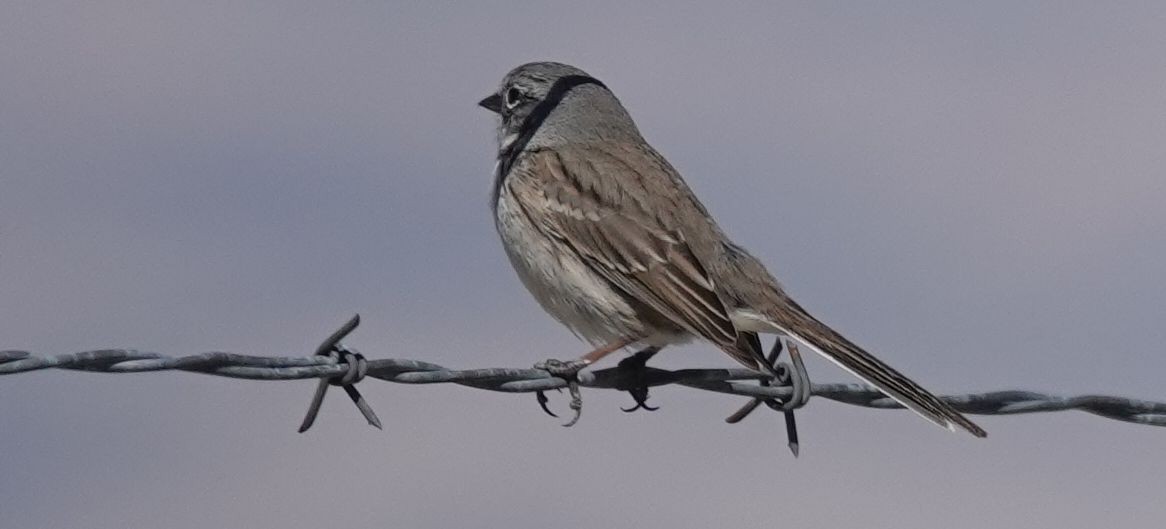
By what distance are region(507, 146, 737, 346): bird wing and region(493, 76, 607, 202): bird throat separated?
1.08ft

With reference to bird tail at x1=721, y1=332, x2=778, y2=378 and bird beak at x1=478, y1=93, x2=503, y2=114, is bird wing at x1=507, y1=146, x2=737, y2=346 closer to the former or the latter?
bird tail at x1=721, y1=332, x2=778, y2=378

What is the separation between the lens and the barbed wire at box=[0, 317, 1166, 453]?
501 cm

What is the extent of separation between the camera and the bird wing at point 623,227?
26.3ft

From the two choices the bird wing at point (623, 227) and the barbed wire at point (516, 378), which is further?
the bird wing at point (623, 227)

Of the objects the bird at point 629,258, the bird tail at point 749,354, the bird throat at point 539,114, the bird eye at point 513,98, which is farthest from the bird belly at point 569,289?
the bird eye at point 513,98

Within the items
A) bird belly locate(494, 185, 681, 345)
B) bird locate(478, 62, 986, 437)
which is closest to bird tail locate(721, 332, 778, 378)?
bird locate(478, 62, 986, 437)

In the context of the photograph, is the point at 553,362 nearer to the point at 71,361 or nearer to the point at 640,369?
the point at 640,369

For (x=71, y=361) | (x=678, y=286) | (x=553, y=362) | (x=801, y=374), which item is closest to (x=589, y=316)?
(x=678, y=286)

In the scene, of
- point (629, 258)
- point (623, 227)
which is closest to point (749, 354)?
point (629, 258)

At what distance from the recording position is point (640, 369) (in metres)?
7.58

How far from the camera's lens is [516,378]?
19.8 ft

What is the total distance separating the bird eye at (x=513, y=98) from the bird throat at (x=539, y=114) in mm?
189

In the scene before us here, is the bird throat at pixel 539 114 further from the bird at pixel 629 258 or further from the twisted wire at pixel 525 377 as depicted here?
the twisted wire at pixel 525 377

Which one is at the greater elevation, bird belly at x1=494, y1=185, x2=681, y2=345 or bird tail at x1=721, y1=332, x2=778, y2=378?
bird belly at x1=494, y1=185, x2=681, y2=345
